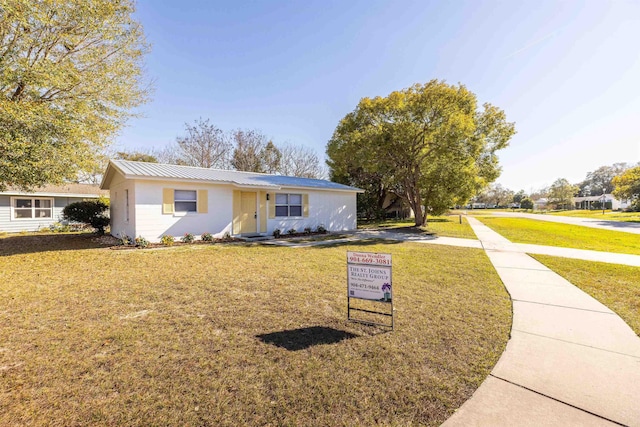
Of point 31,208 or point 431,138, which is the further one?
point 31,208

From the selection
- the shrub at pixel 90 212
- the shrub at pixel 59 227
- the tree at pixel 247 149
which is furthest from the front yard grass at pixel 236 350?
the tree at pixel 247 149

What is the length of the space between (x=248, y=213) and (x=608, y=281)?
522 inches

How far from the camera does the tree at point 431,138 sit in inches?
576

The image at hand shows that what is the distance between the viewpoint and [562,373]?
9.02 feet

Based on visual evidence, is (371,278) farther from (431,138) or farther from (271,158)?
(271,158)

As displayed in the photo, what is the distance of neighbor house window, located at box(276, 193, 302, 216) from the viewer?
15.2m

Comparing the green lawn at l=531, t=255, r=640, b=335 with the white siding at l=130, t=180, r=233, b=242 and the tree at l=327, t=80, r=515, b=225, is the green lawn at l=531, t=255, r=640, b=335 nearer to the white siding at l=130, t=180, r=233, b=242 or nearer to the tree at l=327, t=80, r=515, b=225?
the tree at l=327, t=80, r=515, b=225

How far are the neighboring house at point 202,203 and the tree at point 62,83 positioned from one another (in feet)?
6.32

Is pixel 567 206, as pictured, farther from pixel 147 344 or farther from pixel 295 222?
pixel 147 344

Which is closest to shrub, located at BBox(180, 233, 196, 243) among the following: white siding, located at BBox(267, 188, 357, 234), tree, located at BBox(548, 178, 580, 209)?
white siding, located at BBox(267, 188, 357, 234)

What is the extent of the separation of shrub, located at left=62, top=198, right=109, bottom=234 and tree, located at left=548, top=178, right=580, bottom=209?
80.5 meters

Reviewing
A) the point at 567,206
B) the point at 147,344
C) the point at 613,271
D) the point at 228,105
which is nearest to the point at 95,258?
the point at 147,344

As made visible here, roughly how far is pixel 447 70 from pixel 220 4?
1200 cm

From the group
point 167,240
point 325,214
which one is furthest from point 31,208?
point 325,214
